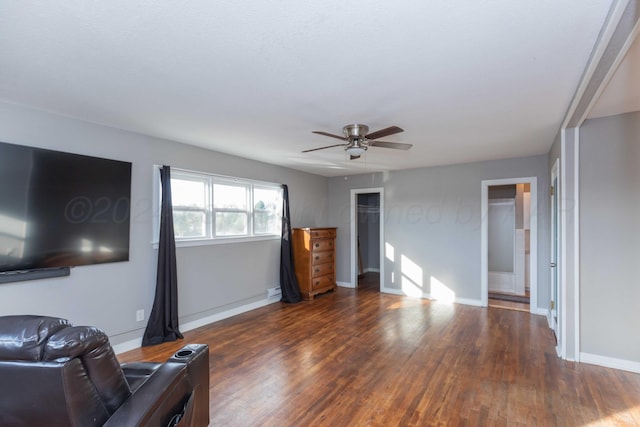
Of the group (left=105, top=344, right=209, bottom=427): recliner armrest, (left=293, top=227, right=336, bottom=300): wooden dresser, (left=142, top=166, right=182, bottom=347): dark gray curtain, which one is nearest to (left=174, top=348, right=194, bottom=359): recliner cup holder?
(left=105, top=344, right=209, bottom=427): recliner armrest

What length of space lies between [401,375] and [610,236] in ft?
7.75

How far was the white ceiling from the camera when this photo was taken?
1.47 m

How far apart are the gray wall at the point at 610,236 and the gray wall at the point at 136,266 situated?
4.15 meters

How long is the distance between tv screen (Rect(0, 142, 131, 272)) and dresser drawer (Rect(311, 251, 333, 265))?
3.09m

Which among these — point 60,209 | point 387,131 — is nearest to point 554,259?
point 387,131

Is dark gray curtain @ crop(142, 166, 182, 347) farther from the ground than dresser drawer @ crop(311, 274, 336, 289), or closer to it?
farther from the ground

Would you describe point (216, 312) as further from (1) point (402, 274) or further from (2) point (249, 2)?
(2) point (249, 2)

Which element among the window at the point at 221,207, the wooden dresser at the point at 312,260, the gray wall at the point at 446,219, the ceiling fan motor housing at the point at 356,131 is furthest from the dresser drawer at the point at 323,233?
the ceiling fan motor housing at the point at 356,131

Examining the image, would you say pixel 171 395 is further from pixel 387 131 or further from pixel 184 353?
pixel 387 131

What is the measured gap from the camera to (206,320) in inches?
166

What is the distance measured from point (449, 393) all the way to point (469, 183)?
144 inches

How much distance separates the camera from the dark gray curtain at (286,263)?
17.6ft

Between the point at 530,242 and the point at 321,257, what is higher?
the point at 530,242

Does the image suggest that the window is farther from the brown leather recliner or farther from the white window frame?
the brown leather recliner
